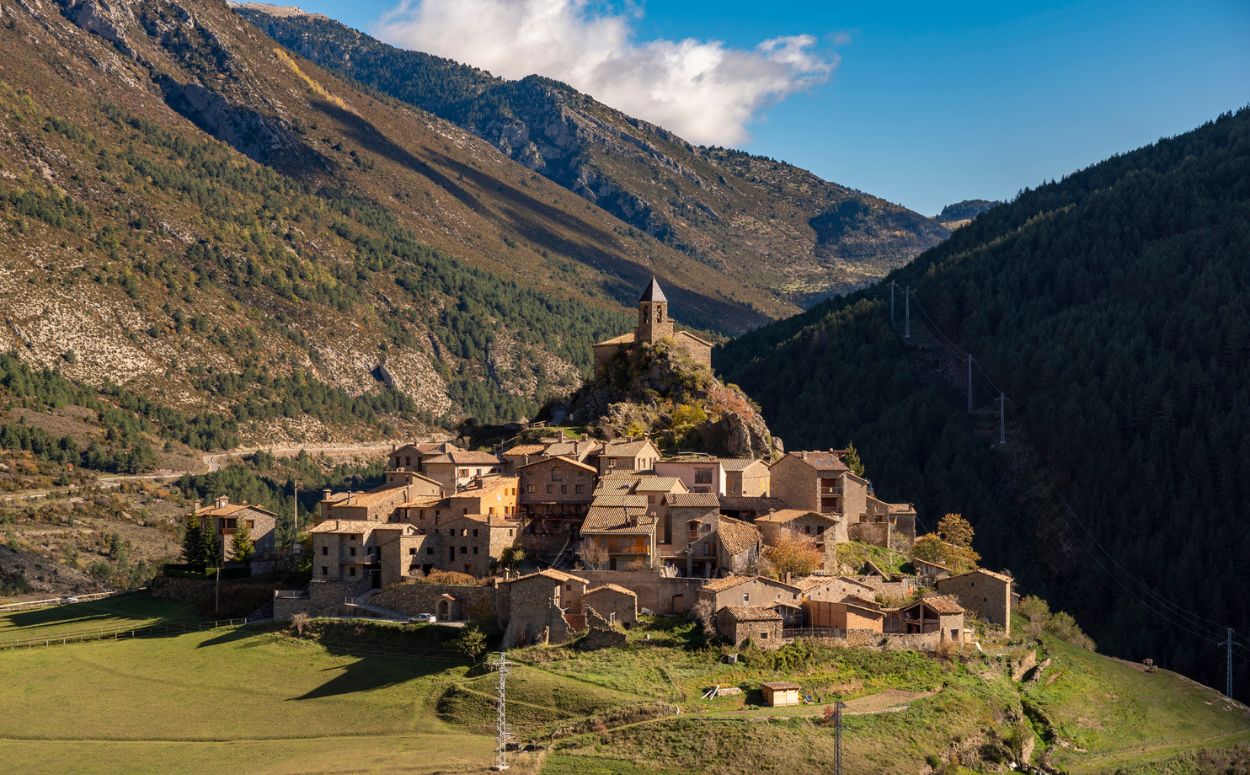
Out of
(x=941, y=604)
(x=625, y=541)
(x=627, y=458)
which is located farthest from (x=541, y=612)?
(x=941, y=604)

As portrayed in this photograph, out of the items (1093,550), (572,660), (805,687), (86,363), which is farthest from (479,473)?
(86,363)

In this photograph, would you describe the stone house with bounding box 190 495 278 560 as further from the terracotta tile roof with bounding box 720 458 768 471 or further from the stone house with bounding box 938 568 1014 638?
the stone house with bounding box 938 568 1014 638

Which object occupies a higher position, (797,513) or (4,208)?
(4,208)

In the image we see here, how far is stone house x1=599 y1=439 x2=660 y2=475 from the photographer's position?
81375 mm

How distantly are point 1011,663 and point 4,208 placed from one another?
6193 inches

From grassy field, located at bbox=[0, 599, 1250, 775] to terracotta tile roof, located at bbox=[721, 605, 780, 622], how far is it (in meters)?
1.68

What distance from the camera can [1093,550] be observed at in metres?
129

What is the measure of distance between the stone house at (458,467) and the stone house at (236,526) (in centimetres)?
1043

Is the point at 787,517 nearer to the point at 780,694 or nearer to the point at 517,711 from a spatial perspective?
the point at 780,694

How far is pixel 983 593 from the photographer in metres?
75.8

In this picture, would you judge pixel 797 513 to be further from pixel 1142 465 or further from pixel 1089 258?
pixel 1089 258

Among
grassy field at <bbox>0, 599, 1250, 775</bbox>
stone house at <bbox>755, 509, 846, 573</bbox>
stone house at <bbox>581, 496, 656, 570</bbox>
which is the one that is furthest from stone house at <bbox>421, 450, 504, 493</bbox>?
stone house at <bbox>755, 509, 846, 573</bbox>

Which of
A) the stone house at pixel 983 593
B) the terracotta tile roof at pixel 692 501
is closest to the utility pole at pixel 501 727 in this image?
the terracotta tile roof at pixel 692 501

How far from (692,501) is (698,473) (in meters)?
8.64
